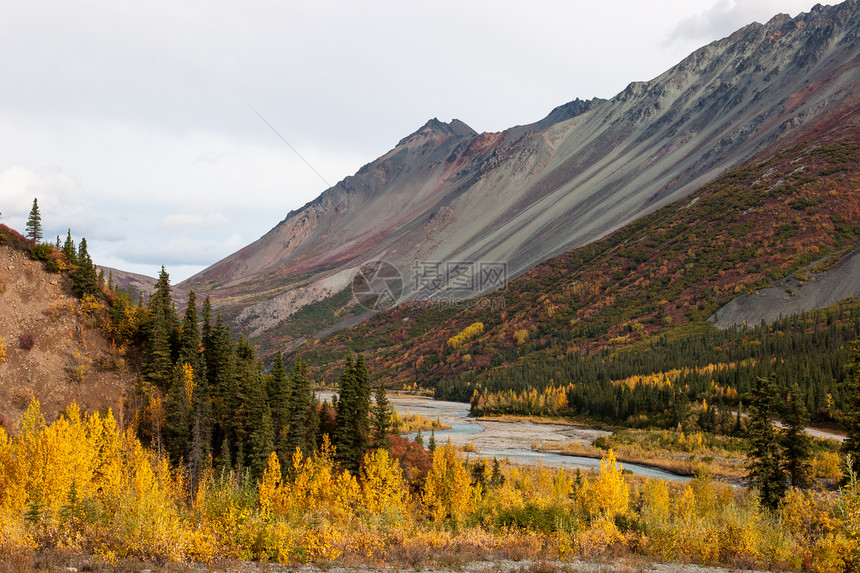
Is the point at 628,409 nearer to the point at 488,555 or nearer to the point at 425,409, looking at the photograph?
the point at 425,409

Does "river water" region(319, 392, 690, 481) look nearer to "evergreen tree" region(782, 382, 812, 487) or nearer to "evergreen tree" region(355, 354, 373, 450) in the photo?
"evergreen tree" region(355, 354, 373, 450)

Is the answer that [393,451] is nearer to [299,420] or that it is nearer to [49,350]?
[299,420]

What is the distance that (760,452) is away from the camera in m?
32.5

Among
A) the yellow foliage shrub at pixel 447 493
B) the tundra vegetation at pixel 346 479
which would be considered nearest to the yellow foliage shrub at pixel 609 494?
the tundra vegetation at pixel 346 479

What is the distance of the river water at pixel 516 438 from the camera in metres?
67.1

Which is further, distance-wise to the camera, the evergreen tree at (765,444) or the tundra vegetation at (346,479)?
the evergreen tree at (765,444)

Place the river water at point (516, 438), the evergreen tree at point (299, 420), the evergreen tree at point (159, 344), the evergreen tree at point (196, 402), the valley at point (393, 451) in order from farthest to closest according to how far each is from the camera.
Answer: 1. the river water at point (516, 438)
2. the evergreen tree at point (159, 344)
3. the evergreen tree at point (299, 420)
4. the evergreen tree at point (196, 402)
5. the valley at point (393, 451)

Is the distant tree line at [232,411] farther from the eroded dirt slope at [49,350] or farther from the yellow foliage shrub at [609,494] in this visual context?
the yellow foliage shrub at [609,494]

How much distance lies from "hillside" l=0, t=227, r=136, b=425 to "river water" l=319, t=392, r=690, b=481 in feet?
128

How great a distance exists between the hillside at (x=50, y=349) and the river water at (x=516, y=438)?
128ft

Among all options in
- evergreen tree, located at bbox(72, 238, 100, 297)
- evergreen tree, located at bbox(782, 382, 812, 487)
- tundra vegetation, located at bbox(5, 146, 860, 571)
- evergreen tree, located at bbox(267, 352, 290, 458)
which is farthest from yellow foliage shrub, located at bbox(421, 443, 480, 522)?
evergreen tree, located at bbox(72, 238, 100, 297)

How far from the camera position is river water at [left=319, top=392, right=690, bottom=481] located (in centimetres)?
6706

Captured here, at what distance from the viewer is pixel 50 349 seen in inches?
1810

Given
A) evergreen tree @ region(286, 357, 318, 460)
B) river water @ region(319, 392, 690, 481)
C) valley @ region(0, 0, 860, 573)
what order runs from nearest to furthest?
valley @ region(0, 0, 860, 573), evergreen tree @ region(286, 357, 318, 460), river water @ region(319, 392, 690, 481)
